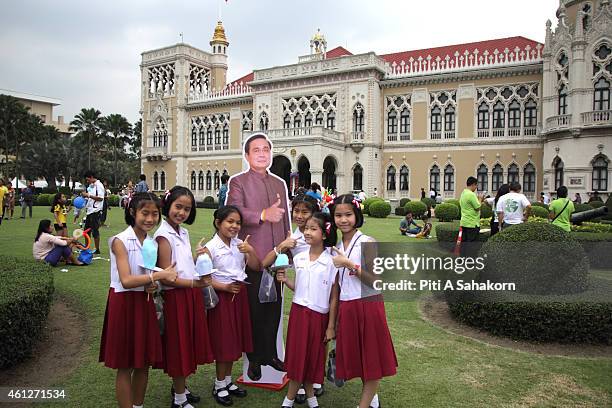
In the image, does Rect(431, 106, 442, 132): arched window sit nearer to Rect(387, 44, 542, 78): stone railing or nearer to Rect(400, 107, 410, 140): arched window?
Rect(400, 107, 410, 140): arched window

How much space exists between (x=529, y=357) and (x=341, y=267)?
301cm

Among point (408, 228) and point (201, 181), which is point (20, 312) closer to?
point (408, 228)

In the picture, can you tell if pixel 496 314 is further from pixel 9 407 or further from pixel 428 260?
pixel 9 407

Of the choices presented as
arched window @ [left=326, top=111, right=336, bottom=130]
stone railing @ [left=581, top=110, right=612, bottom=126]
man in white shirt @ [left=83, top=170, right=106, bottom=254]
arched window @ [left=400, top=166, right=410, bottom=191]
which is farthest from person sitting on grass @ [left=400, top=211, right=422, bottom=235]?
arched window @ [left=326, top=111, right=336, bottom=130]

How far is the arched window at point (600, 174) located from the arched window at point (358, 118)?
14.5m

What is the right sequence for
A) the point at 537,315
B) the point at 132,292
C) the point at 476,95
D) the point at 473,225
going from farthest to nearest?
the point at 476,95, the point at 473,225, the point at 537,315, the point at 132,292

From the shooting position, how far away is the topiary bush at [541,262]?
5.74m

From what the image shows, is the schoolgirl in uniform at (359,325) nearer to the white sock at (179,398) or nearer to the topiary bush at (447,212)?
the white sock at (179,398)

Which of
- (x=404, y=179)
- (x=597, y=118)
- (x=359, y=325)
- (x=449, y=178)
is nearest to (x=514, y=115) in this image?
(x=449, y=178)

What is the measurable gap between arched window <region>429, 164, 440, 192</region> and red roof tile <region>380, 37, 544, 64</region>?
839 cm

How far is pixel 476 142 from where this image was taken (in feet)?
96.2

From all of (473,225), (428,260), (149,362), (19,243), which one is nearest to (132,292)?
(149,362)

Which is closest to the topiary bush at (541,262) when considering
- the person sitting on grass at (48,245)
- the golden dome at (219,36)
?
the person sitting on grass at (48,245)

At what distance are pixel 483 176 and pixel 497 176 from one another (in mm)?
867
